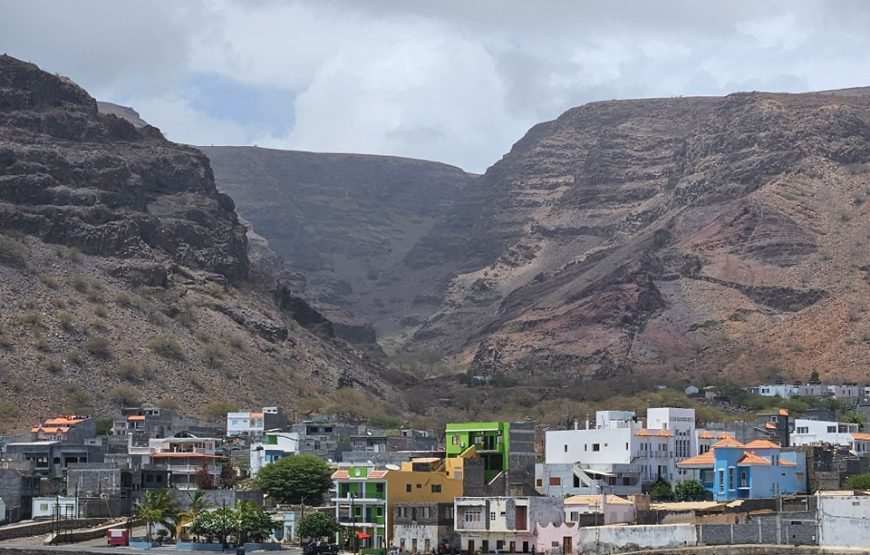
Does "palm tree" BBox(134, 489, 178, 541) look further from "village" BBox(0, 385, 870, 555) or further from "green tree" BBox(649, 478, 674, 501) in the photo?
"green tree" BBox(649, 478, 674, 501)

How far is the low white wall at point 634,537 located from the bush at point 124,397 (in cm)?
7658

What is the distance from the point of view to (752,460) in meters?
110

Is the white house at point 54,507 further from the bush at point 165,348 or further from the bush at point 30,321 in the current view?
the bush at point 165,348

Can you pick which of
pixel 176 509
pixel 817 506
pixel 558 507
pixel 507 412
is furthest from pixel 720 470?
pixel 507 412

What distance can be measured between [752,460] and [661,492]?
6.57 m

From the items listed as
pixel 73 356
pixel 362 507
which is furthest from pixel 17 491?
pixel 73 356

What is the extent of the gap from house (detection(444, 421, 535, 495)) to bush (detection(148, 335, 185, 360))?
68.8 metres

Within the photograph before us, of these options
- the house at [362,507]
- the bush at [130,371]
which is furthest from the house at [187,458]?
the bush at [130,371]

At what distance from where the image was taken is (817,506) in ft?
300

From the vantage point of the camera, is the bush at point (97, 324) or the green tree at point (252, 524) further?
the bush at point (97, 324)

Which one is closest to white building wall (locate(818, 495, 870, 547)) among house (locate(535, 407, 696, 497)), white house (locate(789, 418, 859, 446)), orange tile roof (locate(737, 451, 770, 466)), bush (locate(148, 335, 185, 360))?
orange tile roof (locate(737, 451, 770, 466))

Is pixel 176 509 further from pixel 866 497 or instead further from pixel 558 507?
pixel 866 497

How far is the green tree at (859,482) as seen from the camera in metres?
108

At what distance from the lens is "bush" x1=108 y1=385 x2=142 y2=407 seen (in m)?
168
